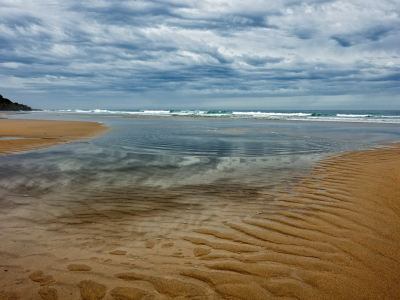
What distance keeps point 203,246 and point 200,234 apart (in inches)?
12.7

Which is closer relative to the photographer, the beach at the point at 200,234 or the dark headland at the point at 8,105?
the beach at the point at 200,234

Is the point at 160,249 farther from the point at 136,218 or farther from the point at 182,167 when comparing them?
the point at 182,167

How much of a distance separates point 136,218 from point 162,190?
4.92 feet

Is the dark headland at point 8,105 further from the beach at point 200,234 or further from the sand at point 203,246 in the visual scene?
the sand at point 203,246

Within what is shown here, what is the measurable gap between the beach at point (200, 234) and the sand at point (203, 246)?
14 millimetres

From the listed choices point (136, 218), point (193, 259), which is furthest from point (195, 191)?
point (193, 259)

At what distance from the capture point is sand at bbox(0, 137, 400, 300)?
259cm

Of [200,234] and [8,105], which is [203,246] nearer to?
[200,234]

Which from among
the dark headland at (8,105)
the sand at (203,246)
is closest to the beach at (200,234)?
the sand at (203,246)

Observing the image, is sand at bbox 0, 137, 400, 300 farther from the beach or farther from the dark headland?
the dark headland

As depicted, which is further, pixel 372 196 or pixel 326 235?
pixel 372 196

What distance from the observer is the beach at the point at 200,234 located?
2.63m

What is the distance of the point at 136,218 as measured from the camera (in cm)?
419

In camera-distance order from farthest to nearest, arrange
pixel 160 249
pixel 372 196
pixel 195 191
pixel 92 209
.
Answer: pixel 195 191, pixel 372 196, pixel 92 209, pixel 160 249
